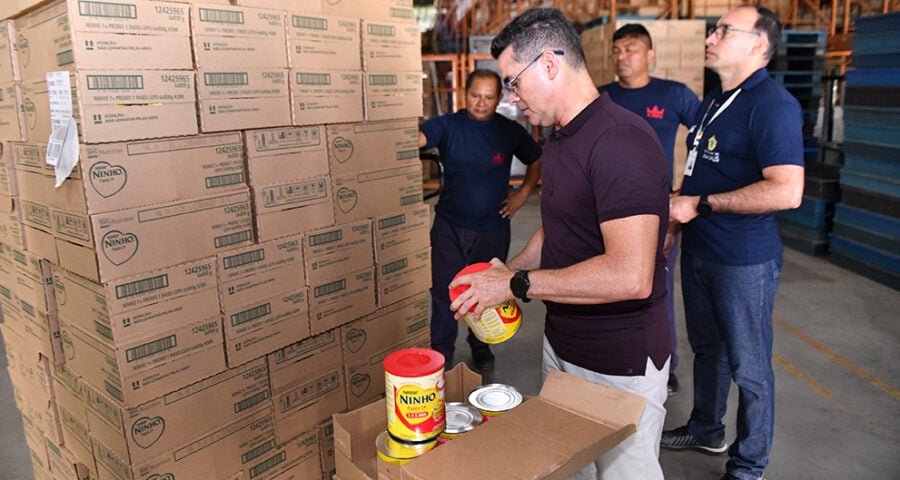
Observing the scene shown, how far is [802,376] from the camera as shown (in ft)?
12.7

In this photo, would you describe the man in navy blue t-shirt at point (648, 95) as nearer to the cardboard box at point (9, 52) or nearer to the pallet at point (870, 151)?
the pallet at point (870, 151)

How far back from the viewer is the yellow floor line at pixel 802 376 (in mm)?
3654

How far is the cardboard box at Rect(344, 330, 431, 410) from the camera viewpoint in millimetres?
2723

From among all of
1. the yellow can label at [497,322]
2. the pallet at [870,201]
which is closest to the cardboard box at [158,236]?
the yellow can label at [497,322]

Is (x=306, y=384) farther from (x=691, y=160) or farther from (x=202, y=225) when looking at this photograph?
(x=691, y=160)

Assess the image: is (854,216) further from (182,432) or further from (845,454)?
(182,432)

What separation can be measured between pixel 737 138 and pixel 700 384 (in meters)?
1.19

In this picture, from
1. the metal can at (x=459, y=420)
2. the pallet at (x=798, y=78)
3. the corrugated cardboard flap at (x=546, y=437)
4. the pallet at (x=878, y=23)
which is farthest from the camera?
the pallet at (x=798, y=78)

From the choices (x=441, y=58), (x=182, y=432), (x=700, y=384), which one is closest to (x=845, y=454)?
(x=700, y=384)

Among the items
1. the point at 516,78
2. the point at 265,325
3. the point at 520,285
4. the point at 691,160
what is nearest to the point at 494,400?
the point at 520,285

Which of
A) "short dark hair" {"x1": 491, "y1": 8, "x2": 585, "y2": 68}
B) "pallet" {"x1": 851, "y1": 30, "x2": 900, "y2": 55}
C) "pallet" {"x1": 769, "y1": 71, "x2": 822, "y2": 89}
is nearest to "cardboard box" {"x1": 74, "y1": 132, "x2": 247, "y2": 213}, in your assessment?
"short dark hair" {"x1": 491, "y1": 8, "x2": 585, "y2": 68}

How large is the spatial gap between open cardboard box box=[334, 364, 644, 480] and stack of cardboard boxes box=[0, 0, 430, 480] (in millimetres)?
815

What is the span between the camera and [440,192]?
12.4ft

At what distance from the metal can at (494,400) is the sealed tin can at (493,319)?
130mm
